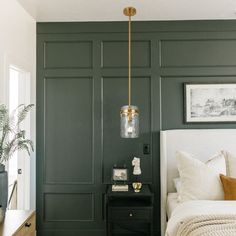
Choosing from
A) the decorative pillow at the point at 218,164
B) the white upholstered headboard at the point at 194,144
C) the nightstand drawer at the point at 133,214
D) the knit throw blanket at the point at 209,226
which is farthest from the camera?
the white upholstered headboard at the point at 194,144

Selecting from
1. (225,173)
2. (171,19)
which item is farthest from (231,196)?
(171,19)

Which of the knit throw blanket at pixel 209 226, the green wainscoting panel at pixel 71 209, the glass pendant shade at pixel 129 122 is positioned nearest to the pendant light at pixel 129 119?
the glass pendant shade at pixel 129 122

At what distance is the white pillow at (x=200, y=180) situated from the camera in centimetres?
296

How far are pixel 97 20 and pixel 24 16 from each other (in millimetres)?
873

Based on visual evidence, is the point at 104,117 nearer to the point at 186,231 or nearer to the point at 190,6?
the point at 190,6

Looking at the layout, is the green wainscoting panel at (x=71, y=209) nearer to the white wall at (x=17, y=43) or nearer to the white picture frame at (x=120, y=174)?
the white wall at (x=17, y=43)

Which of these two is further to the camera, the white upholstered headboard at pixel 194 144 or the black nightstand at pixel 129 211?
the white upholstered headboard at pixel 194 144

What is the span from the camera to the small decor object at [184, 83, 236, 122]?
147 inches

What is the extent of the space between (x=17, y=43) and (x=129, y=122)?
1496 millimetres

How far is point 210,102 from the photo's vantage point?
3746mm

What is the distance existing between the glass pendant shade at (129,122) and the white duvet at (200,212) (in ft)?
3.45

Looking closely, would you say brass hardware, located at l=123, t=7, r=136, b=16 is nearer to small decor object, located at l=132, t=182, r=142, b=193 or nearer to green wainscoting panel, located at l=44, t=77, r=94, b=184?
green wainscoting panel, located at l=44, t=77, r=94, b=184

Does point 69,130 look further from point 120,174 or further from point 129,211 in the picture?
point 129,211

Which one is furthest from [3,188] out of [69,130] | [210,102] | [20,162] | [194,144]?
[210,102]
